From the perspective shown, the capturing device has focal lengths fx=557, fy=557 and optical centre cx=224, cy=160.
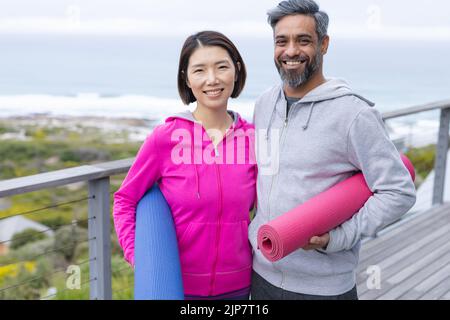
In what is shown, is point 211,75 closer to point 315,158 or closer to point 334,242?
point 315,158

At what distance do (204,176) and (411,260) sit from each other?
6.85 ft

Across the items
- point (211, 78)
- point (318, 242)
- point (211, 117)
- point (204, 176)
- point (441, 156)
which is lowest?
point (441, 156)

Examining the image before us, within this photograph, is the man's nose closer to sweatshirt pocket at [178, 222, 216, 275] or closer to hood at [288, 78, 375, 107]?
hood at [288, 78, 375, 107]

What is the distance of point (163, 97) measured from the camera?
3481 centimetres

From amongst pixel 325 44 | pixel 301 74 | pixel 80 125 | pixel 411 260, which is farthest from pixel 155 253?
pixel 80 125

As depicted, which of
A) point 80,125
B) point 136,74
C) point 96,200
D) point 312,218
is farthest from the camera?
point 136,74

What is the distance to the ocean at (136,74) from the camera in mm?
34281

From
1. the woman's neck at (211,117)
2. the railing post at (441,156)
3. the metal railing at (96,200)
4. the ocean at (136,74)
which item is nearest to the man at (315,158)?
the woman's neck at (211,117)

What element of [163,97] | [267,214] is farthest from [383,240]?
[163,97]

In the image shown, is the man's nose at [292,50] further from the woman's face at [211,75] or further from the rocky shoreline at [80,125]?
the rocky shoreline at [80,125]

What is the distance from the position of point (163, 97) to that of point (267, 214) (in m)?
33.8

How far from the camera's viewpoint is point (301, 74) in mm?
1434

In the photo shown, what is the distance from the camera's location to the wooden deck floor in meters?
2.73
